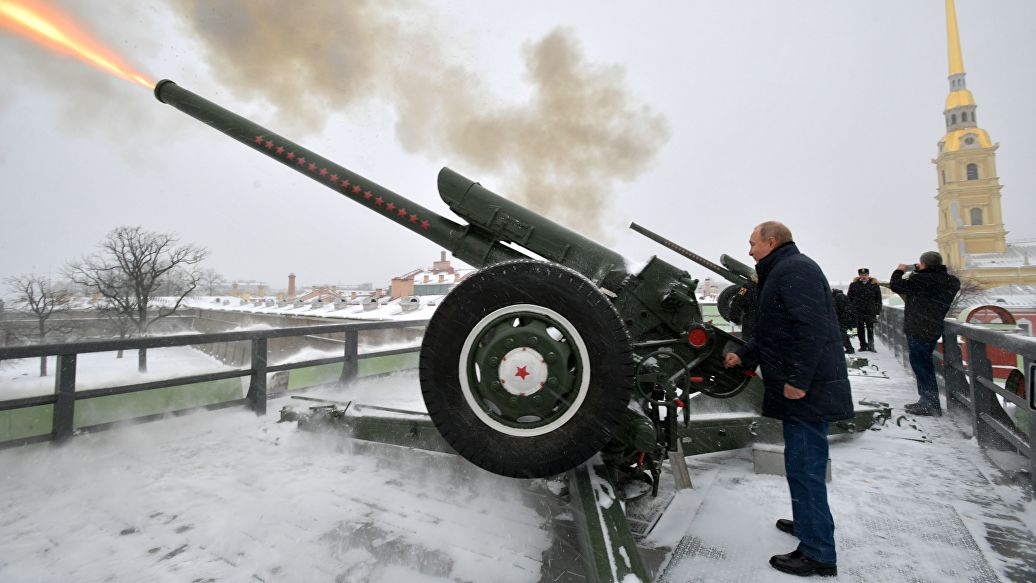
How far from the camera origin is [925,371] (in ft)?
14.1

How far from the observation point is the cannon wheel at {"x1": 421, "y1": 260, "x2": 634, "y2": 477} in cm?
181

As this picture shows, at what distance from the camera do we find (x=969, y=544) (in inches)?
79.7

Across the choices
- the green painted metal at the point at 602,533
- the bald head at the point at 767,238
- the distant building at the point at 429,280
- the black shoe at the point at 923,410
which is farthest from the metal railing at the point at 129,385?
the distant building at the point at 429,280

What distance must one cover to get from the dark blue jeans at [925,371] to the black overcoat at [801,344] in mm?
3271

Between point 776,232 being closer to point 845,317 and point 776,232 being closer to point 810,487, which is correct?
point 810,487

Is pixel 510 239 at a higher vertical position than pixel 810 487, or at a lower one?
higher

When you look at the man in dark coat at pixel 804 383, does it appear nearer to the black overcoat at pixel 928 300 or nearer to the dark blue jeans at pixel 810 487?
the dark blue jeans at pixel 810 487

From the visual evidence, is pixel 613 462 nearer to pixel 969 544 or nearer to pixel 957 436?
pixel 969 544

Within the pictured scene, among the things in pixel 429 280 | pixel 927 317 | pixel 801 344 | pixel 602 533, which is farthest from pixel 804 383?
pixel 429 280

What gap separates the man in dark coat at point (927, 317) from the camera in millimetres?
4188

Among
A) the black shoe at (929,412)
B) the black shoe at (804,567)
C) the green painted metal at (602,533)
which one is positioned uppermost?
the green painted metal at (602,533)

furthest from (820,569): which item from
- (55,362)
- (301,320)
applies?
(301,320)

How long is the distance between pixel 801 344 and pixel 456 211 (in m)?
2.10

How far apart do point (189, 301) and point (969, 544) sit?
103 ft
